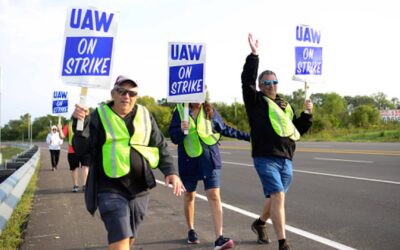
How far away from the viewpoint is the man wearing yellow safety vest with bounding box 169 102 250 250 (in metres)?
5.32

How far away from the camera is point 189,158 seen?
18.0 feet

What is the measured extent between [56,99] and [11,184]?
4654 millimetres

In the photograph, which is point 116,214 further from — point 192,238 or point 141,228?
point 141,228

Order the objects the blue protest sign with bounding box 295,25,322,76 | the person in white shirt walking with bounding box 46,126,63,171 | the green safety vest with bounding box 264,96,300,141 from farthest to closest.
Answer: the person in white shirt walking with bounding box 46,126,63,171
the blue protest sign with bounding box 295,25,322,76
the green safety vest with bounding box 264,96,300,141

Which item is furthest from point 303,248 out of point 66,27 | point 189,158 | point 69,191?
point 69,191

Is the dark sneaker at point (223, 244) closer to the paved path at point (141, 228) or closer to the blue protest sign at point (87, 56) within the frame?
the paved path at point (141, 228)

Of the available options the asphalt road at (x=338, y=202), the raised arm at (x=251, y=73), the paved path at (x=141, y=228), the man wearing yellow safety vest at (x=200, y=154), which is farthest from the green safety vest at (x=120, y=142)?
the asphalt road at (x=338, y=202)

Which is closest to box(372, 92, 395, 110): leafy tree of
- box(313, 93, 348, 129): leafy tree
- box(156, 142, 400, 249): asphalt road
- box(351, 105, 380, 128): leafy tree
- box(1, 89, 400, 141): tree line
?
box(1, 89, 400, 141): tree line

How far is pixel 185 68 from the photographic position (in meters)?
6.18

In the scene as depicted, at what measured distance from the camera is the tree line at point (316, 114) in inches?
2411

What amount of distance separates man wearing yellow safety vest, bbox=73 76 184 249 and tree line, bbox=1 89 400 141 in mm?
15516

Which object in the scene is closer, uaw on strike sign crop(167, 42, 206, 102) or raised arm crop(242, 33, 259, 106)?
raised arm crop(242, 33, 259, 106)

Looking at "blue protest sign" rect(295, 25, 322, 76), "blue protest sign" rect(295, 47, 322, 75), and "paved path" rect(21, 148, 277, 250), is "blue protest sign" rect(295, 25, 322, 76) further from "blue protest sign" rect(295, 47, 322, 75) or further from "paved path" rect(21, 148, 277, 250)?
"paved path" rect(21, 148, 277, 250)

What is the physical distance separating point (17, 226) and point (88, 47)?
143 inches
